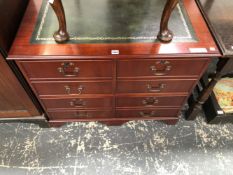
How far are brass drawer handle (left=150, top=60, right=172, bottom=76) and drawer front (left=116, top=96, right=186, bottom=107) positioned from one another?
24 cm

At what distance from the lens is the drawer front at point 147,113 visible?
1.40 meters

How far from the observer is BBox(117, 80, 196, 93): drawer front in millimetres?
1126

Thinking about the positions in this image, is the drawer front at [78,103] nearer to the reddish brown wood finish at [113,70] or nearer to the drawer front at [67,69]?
the reddish brown wood finish at [113,70]

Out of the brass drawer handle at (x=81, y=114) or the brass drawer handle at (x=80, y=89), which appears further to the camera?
the brass drawer handle at (x=81, y=114)

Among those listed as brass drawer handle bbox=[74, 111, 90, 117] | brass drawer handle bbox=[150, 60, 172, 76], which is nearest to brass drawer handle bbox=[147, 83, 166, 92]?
brass drawer handle bbox=[150, 60, 172, 76]

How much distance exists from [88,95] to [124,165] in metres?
0.55

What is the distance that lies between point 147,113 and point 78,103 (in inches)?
19.0

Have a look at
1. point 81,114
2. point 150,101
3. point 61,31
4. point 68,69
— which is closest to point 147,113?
point 150,101

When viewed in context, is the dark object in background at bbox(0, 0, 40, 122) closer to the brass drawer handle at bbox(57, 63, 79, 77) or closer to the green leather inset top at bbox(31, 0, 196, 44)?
the green leather inset top at bbox(31, 0, 196, 44)

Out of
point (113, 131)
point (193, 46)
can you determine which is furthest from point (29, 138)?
point (193, 46)

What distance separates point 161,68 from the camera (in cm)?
103

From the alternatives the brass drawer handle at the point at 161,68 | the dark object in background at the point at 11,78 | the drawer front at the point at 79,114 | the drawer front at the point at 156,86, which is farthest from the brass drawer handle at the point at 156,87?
the dark object in background at the point at 11,78

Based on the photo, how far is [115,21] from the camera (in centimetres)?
106

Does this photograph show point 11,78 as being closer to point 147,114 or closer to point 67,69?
point 67,69
